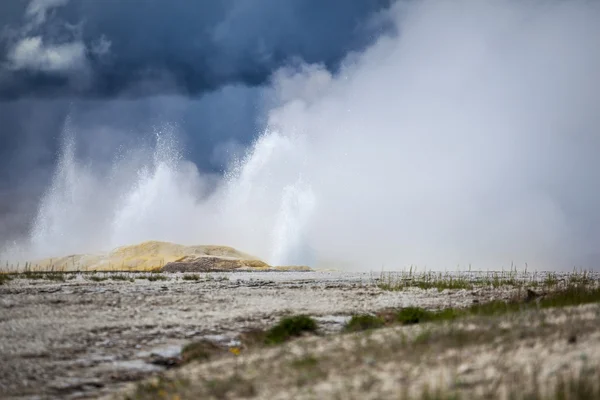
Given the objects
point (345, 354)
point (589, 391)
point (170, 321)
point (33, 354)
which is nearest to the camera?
point (589, 391)

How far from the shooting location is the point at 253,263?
11131 centimetres

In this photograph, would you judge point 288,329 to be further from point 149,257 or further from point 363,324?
point 149,257

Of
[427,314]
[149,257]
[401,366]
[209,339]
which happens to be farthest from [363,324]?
[149,257]

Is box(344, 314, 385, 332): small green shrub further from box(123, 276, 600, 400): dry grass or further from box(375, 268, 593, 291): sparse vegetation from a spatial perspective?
box(375, 268, 593, 291): sparse vegetation

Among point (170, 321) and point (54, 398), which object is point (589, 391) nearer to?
point (54, 398)

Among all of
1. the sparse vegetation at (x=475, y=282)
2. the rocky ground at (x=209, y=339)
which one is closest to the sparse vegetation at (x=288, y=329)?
the rocky ground at (x=209, y=339)

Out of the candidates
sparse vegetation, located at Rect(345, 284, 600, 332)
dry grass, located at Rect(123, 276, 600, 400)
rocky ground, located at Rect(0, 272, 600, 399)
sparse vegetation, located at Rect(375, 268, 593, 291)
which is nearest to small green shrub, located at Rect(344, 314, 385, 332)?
sparse vegetation, located at Rect(345, 284, 600, 332)

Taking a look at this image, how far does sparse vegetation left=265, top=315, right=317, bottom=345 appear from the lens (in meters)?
13.2

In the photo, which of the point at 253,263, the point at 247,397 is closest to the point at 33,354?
the point at 247,397

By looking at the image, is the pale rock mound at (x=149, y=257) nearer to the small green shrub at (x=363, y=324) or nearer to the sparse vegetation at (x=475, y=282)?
the sparse vegetation at (x=475, y=282)

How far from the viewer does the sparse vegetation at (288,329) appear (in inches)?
520

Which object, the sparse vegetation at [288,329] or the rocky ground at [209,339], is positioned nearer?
the rocky ground at [209,339]

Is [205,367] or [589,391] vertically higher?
Result: [589,391]

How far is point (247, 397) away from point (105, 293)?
20.1m
